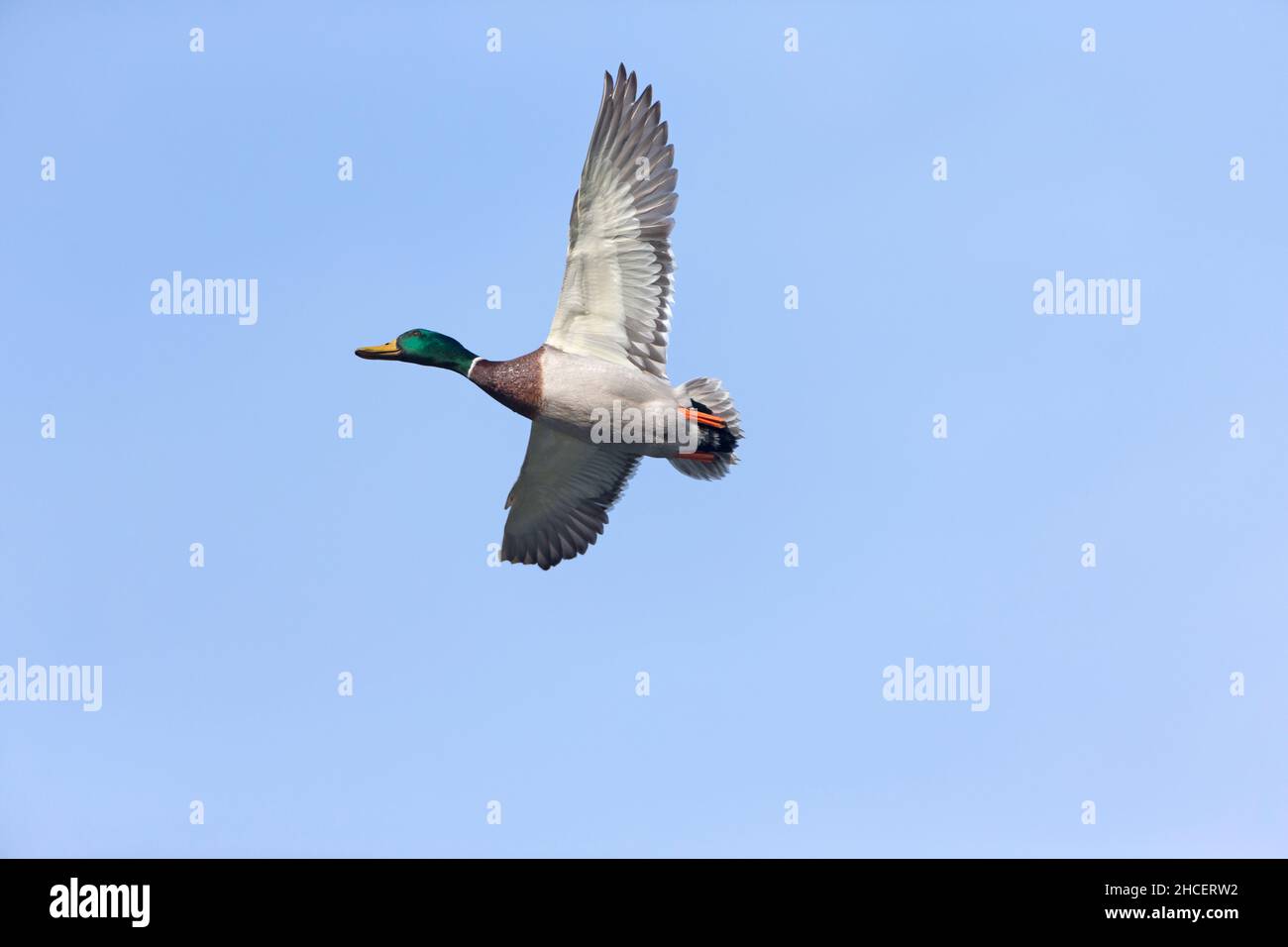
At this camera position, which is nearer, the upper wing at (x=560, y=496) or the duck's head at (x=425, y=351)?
the duck's head at (x=425, y=351)

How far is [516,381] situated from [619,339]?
1.11 m

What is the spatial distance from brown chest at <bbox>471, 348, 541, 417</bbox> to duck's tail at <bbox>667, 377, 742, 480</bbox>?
56.0 inches

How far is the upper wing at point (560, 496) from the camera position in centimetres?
1869

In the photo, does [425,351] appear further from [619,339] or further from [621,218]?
[621,218]

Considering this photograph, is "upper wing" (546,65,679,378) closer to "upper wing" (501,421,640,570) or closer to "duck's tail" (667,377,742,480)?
"duck's tail" (667,377,742,480)

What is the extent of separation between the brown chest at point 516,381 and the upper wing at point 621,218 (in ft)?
1.92

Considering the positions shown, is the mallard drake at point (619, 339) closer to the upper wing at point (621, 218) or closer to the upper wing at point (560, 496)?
the upper wing at point (621, 218)

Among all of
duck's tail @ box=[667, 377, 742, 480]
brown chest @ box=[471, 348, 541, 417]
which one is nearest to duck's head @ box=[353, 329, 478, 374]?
brown chest @ box=[471, 348, 541, 417]

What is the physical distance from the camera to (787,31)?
17.9 m

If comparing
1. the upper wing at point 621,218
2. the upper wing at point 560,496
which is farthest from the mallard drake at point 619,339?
the upper wing at point 560,496

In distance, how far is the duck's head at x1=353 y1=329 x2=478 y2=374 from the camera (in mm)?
17750
